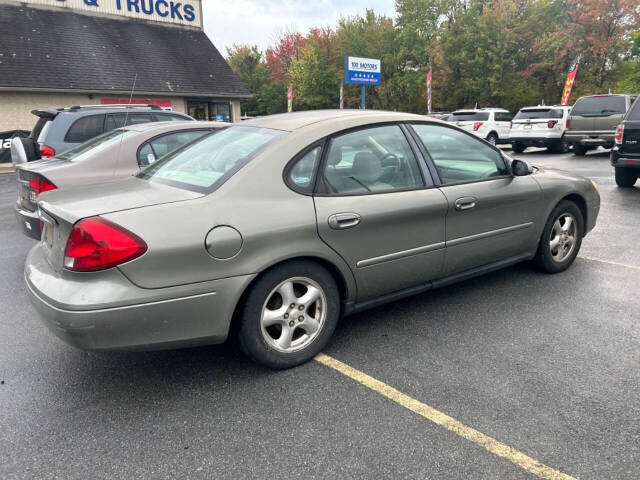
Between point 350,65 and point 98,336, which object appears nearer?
point 98,336

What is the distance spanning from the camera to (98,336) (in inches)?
99.4

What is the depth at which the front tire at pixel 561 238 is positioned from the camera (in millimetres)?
4547

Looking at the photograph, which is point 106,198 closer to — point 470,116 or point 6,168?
point 6,168

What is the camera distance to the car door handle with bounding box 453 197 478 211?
12.2 ft

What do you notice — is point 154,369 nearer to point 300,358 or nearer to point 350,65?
point 300,358

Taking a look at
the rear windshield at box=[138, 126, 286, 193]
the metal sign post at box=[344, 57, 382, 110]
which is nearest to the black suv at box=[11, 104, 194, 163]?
the rear windshield at box=[138, 126, 286, 193]

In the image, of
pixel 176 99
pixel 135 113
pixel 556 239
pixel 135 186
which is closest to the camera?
pixel 135 186

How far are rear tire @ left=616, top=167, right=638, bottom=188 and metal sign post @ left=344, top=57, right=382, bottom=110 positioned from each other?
16.6 m

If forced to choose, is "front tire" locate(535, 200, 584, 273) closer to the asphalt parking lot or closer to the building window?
the asphalt parking lot

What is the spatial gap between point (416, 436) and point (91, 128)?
6718 mm

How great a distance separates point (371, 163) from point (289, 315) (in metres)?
1.19

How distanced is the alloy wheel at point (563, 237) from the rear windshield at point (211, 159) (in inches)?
110

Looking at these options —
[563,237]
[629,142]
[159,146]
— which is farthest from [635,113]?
[159,146]

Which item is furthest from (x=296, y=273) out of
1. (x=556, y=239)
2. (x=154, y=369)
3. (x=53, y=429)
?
(x=556, y=239)
